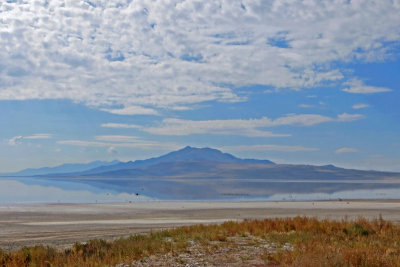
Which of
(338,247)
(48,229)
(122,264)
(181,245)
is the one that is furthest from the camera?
(48,229)

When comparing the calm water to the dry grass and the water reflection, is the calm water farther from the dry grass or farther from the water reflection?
the dry grass

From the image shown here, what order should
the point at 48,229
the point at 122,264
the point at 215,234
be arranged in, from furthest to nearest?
the point at 48,229 < the point at 215,234 < the point at 122,264

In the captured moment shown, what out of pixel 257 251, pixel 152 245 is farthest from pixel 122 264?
pixel 257 251

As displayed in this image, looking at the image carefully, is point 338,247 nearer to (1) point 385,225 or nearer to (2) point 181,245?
(2) point 181,245

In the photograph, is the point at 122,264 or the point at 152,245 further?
the point at 152,245

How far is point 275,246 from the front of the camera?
13.9 metres

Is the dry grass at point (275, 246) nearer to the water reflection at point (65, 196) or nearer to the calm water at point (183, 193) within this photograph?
the calm water at point (183, 193)

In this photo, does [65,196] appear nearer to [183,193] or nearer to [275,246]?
[183,193]

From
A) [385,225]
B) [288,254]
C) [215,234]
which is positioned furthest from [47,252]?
[385,225]

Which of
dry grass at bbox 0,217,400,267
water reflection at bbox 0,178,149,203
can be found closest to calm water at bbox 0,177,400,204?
water reflection at bbox 0,178,149,203

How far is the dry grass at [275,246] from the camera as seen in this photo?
1060 cm

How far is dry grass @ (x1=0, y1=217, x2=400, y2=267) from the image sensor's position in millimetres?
10602

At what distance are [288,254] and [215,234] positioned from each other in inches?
177

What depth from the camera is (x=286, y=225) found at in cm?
1803
